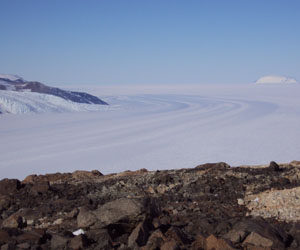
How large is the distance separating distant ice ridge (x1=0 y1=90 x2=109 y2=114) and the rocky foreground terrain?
2430cm

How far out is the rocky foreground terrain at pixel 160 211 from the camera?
10.9 feet

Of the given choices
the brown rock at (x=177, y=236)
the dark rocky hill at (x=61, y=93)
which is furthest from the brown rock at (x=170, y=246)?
the dark rocky hill at (x=61, y=93)

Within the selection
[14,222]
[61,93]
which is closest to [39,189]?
[14,222]

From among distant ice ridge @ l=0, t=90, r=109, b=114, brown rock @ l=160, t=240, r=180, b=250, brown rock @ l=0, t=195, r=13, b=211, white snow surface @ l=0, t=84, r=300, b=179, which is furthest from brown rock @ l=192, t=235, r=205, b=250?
distant ice ridge @ l=0, t=90, r=109, b=114

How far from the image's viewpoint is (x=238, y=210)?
17.2ft

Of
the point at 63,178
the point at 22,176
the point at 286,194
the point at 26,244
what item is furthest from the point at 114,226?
the point at 22,176

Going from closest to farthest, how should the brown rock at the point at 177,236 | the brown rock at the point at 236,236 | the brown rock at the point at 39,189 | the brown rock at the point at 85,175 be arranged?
the brown rock at the point at 177,236
the brown rock at the point at 236,236
the brown rock at the point at 39,189
the brown rock at the point at 85,175

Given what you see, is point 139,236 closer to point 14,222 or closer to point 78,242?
point 78,242

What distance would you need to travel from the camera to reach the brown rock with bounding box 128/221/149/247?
10.5ft

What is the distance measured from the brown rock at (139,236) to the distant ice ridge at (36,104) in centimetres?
2927

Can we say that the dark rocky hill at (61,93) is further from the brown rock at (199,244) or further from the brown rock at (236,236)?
the brown rock at (199,244)

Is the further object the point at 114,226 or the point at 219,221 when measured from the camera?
the point at 219,221

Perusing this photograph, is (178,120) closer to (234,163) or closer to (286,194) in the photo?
(234,163)

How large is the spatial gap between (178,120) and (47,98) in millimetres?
13626
